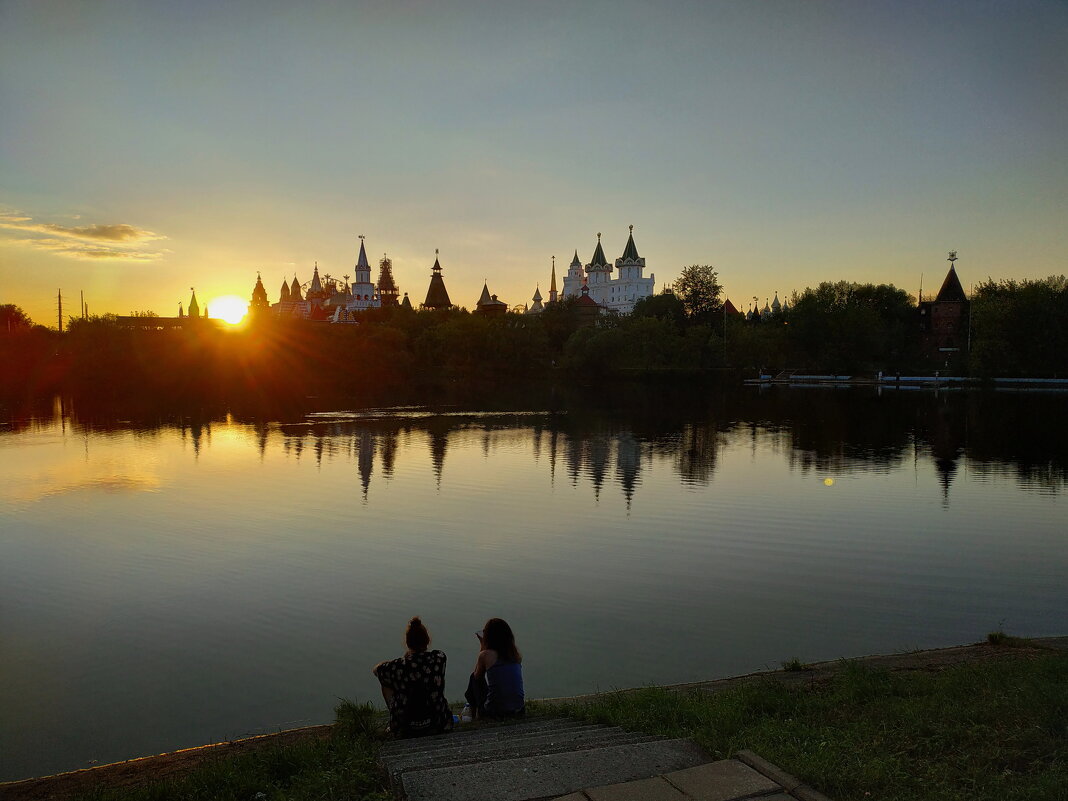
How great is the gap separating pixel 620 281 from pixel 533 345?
172 feet

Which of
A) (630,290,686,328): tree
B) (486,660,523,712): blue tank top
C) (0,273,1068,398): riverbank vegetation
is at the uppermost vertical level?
(630,290,686,328): tree

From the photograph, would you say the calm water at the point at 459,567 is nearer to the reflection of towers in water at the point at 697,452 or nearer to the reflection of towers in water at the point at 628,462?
the reflection of towers in water at the point at 628,462

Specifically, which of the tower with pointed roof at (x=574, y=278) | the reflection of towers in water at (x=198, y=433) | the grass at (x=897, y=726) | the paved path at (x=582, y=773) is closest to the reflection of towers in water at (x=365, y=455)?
the reflection of towers in water at (x=198, y=433)

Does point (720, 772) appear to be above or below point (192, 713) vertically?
above

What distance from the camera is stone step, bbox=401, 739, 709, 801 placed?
421cm

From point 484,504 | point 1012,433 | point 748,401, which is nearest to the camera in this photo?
point 484,504

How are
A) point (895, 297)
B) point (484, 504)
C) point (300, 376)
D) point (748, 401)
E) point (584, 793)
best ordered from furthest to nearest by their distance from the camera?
1. point (895, 297)
2. point (300, 376)
3. point (748, 401)
4. point (484, 504)
5. point (584, 793)

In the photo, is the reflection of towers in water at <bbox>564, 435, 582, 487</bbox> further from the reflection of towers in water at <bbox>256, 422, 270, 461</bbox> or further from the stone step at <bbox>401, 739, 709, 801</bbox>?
the stone step at <bbox>401, 739, 709, 801</bbox>

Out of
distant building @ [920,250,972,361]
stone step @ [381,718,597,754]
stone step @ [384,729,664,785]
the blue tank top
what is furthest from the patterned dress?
distant building @ [920,250,972,361]

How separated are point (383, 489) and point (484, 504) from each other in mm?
3372

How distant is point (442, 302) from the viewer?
142125 millimetres

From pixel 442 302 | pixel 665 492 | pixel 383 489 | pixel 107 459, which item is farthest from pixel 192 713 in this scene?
pixel 442 302

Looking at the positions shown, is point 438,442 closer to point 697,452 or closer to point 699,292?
point 697,452

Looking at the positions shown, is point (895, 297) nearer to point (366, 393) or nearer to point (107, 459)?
point (366, 393)
